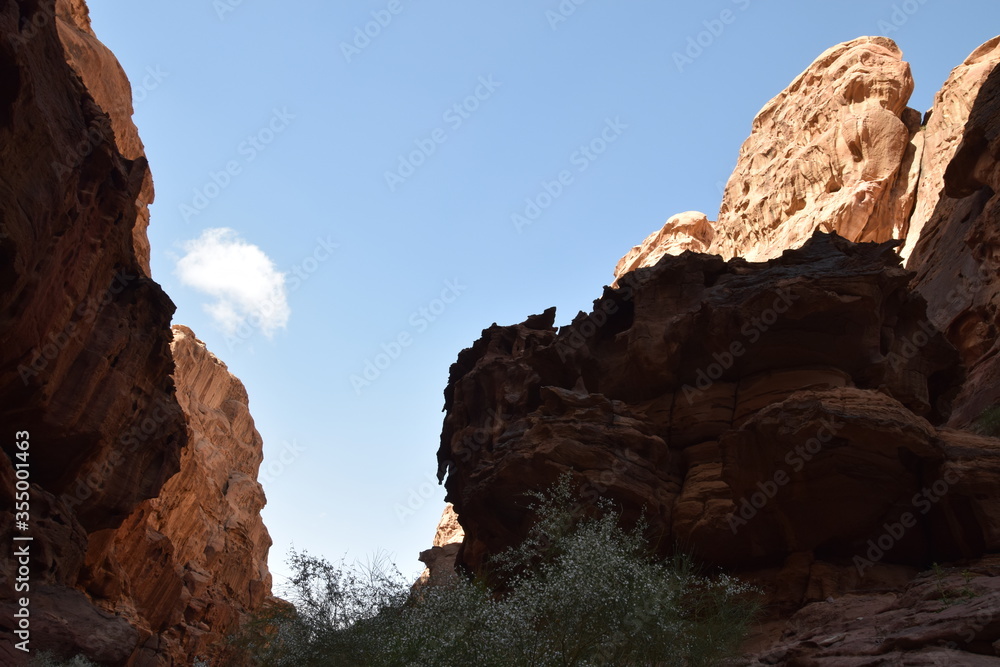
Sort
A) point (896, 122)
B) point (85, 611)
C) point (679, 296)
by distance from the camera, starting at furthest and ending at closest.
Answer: point (896, 122), point (679, 296), point (85, 611)

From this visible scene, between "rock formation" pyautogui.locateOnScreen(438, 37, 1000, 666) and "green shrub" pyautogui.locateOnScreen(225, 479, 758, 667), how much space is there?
7.88ft

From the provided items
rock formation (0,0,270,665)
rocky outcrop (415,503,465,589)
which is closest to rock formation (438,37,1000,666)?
rocky outcrop (415,503,465,589)

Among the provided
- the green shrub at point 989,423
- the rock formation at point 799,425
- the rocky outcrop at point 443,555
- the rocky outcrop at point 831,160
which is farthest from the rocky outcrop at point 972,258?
the rocky outcrop at point 443,555

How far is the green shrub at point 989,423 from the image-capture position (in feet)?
84.0

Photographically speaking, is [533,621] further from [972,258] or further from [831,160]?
[831,160]

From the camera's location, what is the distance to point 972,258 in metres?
34.4

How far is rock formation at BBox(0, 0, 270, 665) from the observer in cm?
1767

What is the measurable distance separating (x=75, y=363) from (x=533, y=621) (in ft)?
53.5

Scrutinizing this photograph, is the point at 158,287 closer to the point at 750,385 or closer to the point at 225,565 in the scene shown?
the point at 750,385

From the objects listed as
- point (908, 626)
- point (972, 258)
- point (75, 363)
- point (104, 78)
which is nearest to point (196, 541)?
point (104, 78)

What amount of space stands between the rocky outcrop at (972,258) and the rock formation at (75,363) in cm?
3095

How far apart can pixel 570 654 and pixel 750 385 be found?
14.9m

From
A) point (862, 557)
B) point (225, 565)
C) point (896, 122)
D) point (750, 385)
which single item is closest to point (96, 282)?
point (750, 385)

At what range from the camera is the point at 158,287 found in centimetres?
2717
